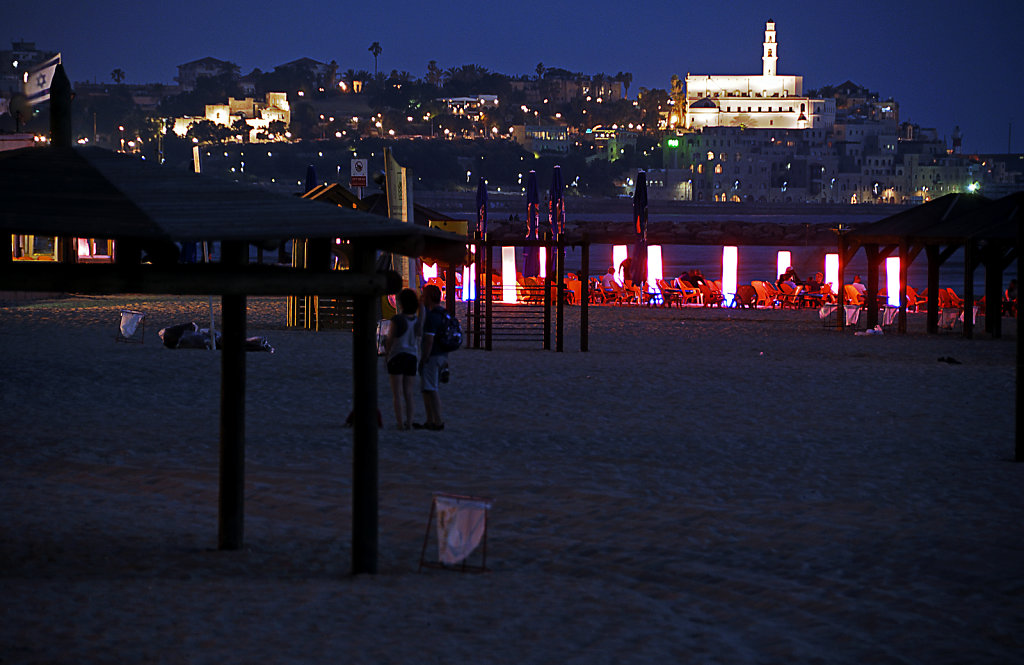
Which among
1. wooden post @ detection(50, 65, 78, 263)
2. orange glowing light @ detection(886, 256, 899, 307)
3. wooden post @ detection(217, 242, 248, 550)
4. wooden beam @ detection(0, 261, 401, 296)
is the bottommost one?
wooden post @ detection(217, 242, 248, 550)

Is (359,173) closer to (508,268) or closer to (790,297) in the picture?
(508,268)

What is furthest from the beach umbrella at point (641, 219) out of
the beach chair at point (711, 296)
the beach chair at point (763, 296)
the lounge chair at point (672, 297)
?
the beach chair at point (763, 296)

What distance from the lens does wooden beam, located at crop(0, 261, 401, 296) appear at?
502cm

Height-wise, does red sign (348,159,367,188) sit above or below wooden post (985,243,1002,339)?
above

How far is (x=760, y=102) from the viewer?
7643 inches

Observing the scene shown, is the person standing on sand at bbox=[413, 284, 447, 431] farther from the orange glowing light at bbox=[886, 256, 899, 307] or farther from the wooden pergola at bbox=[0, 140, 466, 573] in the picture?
the orange glowing light at bbox=[886, 256, 899, 307]

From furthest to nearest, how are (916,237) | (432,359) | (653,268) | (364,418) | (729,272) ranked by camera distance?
1. (653,268)
2. (729,272)
3. (916,237)
4. (432,359)
5. (364,418)

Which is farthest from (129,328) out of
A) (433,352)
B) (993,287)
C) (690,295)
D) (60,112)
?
(690,295)

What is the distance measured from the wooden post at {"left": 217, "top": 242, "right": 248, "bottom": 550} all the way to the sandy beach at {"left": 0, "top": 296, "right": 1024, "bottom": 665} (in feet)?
0.50

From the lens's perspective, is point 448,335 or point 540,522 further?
point 448,335

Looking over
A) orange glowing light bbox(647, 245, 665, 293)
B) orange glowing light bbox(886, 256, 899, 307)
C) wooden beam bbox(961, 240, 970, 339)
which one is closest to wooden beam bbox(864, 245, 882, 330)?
wooden beam bbox(961, 240, 970, 339)

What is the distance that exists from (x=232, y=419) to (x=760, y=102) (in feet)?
643

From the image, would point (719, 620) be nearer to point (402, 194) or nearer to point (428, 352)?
point (428, 352)

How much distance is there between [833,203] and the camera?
570 ft
